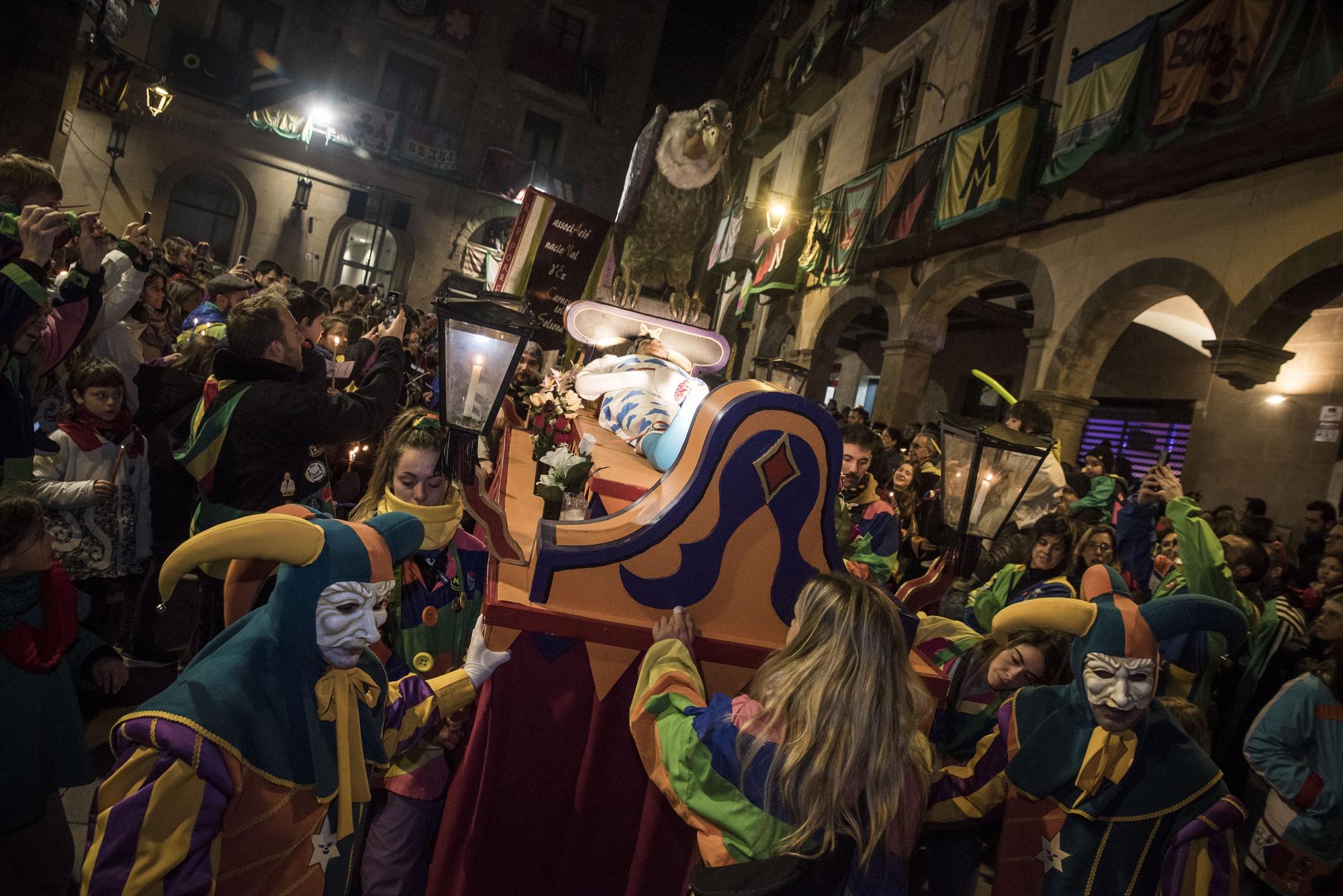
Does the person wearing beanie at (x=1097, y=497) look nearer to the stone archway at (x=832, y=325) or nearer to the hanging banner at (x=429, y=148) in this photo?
the stone archway at (x=832, y=325)

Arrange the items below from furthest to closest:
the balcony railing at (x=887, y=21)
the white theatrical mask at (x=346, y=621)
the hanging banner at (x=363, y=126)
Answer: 1. the hanging banner at (x=363, y=126)
2. the balcony railing at (x=887, y=21)
3. the white theatrical mask at (x=346, y=621)

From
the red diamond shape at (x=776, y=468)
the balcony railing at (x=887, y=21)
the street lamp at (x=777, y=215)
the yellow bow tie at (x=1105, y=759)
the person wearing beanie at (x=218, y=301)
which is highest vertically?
the balcony railing at (x=887, y=21)

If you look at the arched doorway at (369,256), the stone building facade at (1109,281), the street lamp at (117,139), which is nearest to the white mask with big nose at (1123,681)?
the stone building facade at (1109,281)

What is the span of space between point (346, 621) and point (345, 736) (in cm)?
29

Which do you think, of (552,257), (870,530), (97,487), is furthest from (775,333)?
(97,487)

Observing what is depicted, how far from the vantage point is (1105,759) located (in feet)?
6.91

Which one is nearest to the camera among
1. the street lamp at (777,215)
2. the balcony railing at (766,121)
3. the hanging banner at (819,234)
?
the hanging banner at (819,234)

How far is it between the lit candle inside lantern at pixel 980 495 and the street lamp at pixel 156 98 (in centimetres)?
2023

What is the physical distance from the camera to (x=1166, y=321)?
1064 cm

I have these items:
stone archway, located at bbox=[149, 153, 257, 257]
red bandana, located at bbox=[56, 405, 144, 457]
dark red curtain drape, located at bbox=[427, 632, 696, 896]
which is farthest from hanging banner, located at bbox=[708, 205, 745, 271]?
dark red curtain drape, located at bbox=[427, 632, 696, 896]

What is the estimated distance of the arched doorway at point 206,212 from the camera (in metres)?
20.1

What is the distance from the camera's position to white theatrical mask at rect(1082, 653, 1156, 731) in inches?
81.3

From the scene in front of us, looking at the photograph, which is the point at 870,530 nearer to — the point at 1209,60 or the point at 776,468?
the point at 776,468

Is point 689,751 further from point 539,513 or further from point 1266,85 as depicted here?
point 1266,85
